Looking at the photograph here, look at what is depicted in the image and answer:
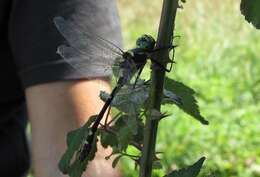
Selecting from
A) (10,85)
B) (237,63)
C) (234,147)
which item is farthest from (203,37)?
(10,85)

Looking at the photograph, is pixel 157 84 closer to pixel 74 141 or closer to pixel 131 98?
pixel 131 98

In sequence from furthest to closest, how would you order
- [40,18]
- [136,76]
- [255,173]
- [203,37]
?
[203,37]
[255,173]
[40,18]
[136,76]

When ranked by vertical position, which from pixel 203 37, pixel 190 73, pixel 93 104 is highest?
pixel 203 37

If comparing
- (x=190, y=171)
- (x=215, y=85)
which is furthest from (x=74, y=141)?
(x=215, y=85)

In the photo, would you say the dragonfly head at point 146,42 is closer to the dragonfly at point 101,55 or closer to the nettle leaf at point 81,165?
the dragonfly at point 101,55

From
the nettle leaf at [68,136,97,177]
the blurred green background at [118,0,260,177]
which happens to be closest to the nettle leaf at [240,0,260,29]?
the nettle leaf at [68,136,97,177]

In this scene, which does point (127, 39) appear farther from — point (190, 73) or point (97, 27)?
point (97, 27)

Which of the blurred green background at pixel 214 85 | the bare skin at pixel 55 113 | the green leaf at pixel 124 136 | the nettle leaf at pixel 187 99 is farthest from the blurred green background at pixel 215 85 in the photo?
the green leaf at pixel 124 136
